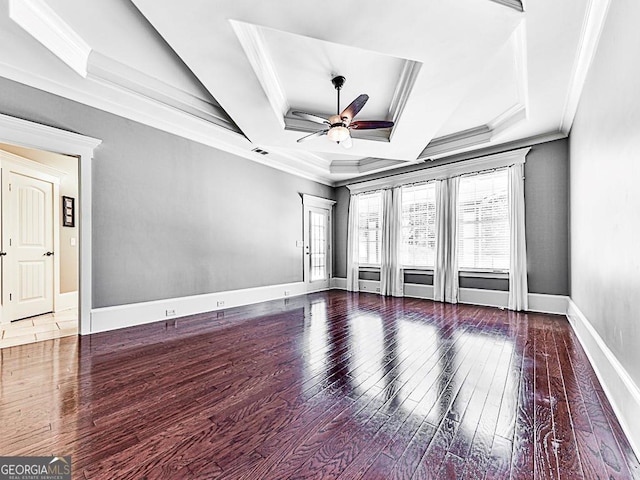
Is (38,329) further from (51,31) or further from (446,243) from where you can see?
(446,243)

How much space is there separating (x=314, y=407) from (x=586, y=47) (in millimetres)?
3901

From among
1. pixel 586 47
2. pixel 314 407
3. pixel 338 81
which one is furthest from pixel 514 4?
pixel 314 407

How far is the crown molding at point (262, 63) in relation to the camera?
8.47ft

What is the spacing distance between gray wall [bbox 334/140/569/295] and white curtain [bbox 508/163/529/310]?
0.13 meters

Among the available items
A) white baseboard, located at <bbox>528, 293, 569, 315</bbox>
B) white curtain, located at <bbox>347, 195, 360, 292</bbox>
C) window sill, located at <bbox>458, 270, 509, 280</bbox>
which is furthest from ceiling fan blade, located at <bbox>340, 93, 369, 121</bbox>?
white baseboard, located at <bbox>528, 293, 569, 315</bbox>

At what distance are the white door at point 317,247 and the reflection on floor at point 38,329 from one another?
4.42 meters

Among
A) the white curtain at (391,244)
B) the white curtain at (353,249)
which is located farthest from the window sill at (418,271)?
the white curtain at (353,249)

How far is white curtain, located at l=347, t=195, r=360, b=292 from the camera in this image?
Result: 7.41 meters

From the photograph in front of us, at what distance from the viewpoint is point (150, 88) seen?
3705mm

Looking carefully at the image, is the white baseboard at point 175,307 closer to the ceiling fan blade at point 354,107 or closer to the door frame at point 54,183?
the door frame at point 54,183

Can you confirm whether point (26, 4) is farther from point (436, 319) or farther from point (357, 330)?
point (436, 319)

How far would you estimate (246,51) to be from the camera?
274 centimetres

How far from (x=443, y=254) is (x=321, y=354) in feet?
12.9

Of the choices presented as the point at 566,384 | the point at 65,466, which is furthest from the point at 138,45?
the point at 566,384
